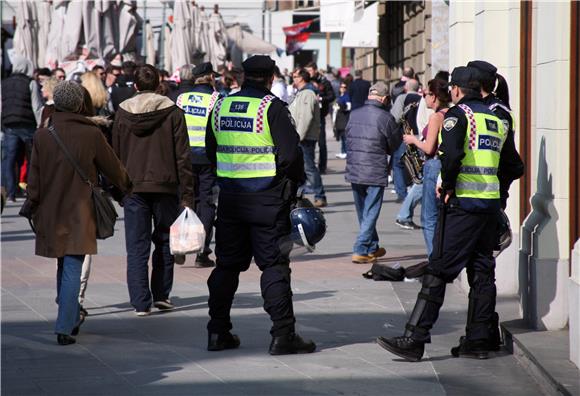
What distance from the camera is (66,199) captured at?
29.0 ft

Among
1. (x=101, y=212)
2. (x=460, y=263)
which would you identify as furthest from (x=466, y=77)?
(x=101, y=212)

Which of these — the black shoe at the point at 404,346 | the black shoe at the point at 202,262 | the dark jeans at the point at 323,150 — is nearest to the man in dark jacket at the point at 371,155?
the black shoe at the point at 202,262

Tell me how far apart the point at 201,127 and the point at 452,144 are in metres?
4.45

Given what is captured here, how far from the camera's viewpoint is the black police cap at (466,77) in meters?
8.39

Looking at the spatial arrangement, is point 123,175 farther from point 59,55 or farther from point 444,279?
point 59,55

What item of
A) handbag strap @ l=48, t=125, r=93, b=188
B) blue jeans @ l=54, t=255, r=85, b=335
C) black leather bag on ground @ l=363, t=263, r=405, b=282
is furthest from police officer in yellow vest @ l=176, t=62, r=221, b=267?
blue jeans @ l=54, t=255, r=85, b=335

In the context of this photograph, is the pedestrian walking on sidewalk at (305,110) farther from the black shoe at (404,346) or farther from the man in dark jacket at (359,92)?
the black shoe at (404,346)

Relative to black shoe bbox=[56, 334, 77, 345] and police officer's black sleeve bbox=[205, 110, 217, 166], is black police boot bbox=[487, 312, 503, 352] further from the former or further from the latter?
black shoe bbox=[56, 334, 77, 345]

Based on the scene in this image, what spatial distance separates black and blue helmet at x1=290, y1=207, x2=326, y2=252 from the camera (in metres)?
8.52

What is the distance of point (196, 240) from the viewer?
9570 millimetres

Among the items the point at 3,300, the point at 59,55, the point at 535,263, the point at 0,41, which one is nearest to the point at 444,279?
the point at 535,263

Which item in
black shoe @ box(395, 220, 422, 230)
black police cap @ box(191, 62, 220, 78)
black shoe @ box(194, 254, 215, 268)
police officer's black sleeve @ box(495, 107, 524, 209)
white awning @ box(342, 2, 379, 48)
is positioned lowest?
black shoe @ box(395, 220, 422, 230)

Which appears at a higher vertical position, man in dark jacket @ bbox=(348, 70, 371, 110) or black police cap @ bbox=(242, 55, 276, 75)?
black police cap @ bbox=(242, 55, 276, 75)

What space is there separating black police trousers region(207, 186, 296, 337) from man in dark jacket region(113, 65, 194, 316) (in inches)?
55.1
